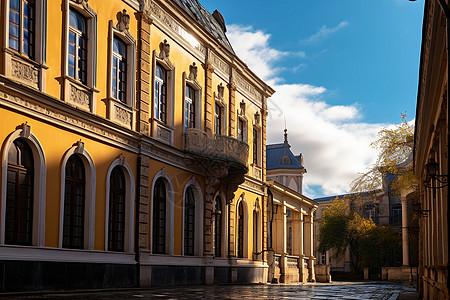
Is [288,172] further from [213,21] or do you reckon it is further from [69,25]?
[69,25]

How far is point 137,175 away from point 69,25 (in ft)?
17.8

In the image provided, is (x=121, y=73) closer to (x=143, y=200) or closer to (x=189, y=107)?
(x=143, y=200)

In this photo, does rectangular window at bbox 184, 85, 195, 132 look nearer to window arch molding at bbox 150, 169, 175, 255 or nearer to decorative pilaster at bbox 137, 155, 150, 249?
window arch molding at bbox 150, 169, 175, 255

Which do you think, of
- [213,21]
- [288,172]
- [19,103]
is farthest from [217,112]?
[288,172]

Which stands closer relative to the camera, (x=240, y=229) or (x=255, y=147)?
(x=240, y=229)

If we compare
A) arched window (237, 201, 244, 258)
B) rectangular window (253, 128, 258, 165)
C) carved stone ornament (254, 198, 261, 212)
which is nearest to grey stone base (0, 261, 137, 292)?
arched window (237, 201, 244, 258)

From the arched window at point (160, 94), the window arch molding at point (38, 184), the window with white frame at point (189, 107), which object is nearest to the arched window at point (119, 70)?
the arched window at point (160, 94)

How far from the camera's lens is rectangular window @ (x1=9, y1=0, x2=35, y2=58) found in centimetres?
1462

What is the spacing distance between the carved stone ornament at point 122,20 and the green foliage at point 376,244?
5227cm

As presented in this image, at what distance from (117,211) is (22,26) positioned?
667cm

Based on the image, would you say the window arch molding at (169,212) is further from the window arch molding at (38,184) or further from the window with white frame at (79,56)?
the window arch molding at (38,184)

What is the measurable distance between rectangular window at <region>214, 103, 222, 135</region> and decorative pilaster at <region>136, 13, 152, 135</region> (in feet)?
22.6

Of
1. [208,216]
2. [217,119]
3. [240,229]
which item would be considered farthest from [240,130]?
[208,216]

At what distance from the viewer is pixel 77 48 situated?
1738 centimetres
